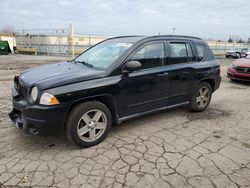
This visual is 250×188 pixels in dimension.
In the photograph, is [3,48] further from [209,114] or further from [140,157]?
[140,157]

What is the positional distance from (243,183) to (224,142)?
109cm

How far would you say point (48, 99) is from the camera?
9.48 ft

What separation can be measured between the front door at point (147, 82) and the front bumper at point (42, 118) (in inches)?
42.8

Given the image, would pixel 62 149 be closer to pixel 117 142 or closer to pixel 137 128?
pixel 117 142

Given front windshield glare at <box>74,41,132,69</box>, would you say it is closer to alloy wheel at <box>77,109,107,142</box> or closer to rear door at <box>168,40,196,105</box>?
alloy wheel at <box>77,109,107,142</box>

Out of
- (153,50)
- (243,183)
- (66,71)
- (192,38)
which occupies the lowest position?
(243,183)

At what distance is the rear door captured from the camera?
167 inches

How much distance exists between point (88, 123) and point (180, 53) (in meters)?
2.48

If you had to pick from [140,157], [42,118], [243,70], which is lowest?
[140,157]

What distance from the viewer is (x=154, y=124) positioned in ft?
14.2

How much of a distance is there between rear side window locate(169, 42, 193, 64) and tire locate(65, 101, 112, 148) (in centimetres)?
183

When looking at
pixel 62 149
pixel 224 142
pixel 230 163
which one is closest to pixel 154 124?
pixel 224 142

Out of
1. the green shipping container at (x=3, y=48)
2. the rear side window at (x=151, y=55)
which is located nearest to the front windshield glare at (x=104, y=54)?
the rear side window at (x=151, y=55)

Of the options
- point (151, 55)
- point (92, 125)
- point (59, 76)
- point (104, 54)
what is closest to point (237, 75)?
point (151, 55)
